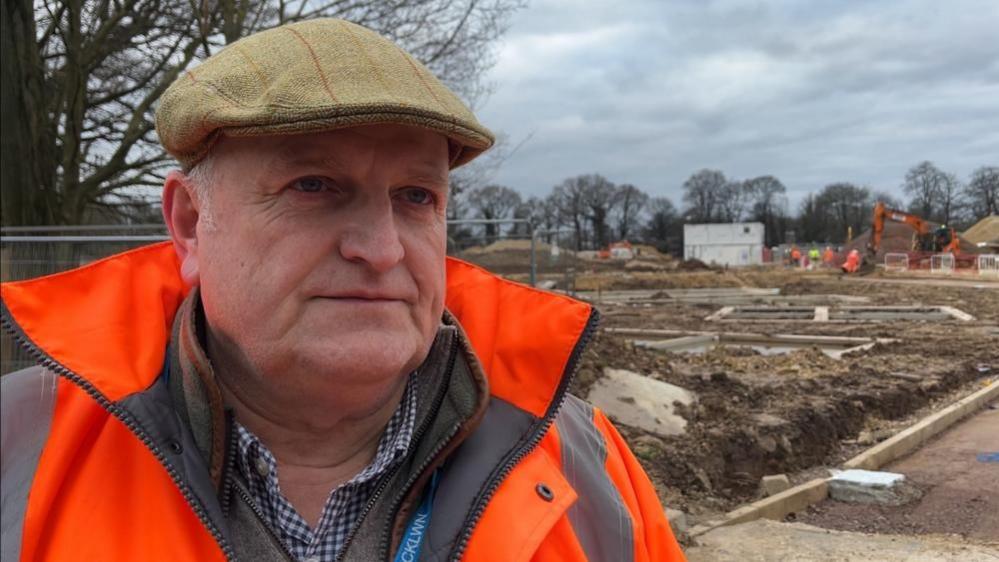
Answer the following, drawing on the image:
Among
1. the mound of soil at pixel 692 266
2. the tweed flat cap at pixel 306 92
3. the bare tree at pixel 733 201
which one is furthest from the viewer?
the bare tree at pixel 733 201

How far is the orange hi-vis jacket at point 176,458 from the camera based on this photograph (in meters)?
1.47

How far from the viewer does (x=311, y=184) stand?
1.58 meters

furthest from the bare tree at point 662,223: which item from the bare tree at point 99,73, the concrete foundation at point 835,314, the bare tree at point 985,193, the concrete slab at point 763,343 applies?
the bare tree at point 985,193

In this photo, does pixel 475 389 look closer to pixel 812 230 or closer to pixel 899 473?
pixel 899 473

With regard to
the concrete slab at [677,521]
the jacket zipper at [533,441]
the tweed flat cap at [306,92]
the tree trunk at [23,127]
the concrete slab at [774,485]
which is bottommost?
the concrete slab at [774,485]

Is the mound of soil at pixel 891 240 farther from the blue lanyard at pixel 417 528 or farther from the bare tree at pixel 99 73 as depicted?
the blue lanyard at pixel 417 528

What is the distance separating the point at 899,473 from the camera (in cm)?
631

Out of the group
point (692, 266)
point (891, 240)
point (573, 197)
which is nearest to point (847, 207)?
point (891, 240)

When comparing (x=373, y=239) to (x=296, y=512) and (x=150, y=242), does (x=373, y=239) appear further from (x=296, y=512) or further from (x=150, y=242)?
(x=150, y=242)

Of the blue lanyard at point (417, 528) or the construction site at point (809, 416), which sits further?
the construction site at point (809, 416)

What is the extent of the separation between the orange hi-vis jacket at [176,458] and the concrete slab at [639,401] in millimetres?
5467

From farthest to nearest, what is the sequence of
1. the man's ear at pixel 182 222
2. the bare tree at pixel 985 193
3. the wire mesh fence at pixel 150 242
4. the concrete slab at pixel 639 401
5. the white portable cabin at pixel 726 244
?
the white portable cabin at pixel 726 244
the concrete slab at pixel 639 401
the wire mesh fence at pixel 150 242
the bare tree at pixel 985 193
the man's ear at pixel 182 222

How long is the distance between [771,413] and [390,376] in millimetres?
7313

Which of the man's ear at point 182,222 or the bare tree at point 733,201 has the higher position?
the bare tree at point 733,201
